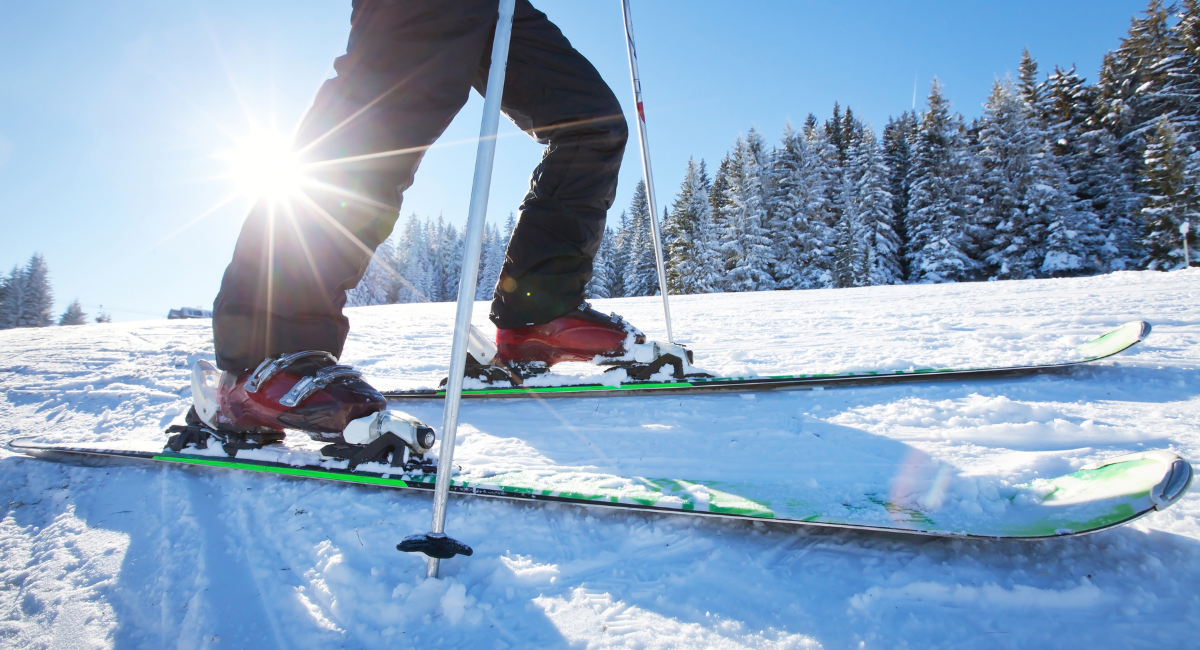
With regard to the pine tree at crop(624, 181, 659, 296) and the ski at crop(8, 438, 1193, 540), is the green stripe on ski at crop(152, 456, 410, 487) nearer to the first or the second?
the ski at crop(8, 438, 1193, 540)

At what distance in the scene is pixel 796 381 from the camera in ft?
5.42

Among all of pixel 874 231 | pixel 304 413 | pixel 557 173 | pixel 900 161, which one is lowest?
pixel 304 413

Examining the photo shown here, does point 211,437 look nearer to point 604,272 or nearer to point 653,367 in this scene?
point 653,367

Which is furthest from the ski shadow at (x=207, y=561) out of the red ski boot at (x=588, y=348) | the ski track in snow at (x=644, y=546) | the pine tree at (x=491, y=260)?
the pine tree at (x=491, y=260)

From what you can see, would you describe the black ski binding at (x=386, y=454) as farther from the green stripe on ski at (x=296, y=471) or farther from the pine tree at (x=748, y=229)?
the pine tree at (x=748, y=229)

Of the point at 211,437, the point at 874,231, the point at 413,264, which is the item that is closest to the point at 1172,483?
the point at 211,437

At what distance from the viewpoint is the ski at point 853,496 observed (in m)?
0.69

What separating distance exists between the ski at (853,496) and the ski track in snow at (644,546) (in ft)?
0.11

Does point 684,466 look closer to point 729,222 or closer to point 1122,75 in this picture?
point 729,222

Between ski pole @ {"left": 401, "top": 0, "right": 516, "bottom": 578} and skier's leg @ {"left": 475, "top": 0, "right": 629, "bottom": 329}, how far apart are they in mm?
911

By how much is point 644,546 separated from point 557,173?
1475 millimetres

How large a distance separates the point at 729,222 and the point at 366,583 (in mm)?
24323

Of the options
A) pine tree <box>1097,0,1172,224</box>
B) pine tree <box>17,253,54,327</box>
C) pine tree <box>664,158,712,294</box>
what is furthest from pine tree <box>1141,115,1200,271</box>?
pine tree <box>17,253,54,327</box>

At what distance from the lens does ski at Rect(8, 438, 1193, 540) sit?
69cm
